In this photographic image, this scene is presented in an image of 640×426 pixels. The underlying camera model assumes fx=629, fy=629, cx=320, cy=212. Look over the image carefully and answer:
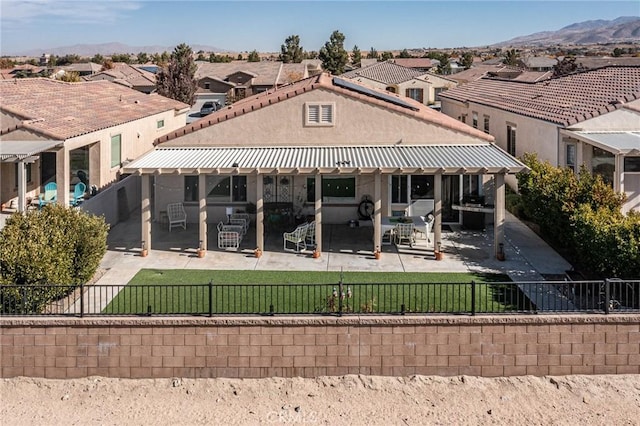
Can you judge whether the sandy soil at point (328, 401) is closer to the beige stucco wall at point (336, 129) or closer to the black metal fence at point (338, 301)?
the black metal fence at point (338, 301)

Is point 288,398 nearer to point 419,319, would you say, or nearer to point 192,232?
point 419,319

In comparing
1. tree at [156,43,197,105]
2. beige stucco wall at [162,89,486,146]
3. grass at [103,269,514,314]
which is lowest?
grass at [103,269,514,314]

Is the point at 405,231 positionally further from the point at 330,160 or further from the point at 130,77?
the point at 130,77

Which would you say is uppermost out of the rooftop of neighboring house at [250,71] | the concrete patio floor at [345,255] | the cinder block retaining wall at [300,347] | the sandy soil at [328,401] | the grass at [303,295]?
the rooftop of neighboring house at [250,71]

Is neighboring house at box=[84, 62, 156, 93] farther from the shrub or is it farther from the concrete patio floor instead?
the shrub

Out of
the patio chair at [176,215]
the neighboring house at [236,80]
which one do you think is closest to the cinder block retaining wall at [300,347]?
the patio chair at [176,215]

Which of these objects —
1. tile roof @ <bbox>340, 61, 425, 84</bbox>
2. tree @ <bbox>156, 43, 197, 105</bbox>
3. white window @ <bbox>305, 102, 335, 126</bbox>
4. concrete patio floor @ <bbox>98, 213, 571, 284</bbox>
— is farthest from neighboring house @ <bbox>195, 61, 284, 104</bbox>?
concrete patio floor @ <bbox>98, 213, 571, 284</bbox>
